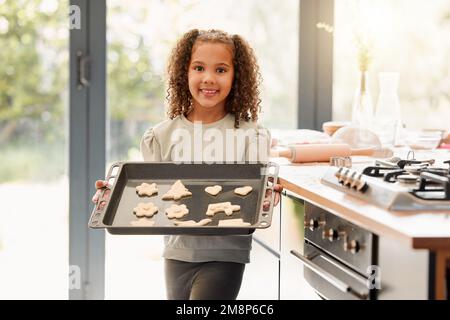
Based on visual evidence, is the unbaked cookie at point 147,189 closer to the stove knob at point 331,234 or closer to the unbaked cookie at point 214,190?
the unbaked cookie at point 214,190

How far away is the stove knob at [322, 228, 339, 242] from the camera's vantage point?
1633mm

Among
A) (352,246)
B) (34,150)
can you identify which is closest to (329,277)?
(352,246)

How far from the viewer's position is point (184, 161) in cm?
208

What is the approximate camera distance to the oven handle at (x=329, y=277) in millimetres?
1514

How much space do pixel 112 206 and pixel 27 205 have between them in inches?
57.7

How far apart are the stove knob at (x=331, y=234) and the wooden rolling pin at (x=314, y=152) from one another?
61 centimetres

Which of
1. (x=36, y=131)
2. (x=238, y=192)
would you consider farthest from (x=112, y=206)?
(x=36, y=131)

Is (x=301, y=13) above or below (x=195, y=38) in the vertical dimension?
above

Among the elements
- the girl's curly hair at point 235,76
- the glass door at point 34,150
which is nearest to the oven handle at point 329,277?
the girl's curly hair at point 235,76

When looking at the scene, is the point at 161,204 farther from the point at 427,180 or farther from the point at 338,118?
the point at 338,118

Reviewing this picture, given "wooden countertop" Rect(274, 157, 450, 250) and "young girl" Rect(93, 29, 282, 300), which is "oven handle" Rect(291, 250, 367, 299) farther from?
"young girl" Rect(93, 29, 282, 300)

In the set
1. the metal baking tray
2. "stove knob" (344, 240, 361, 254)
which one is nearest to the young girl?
the metal baking tray

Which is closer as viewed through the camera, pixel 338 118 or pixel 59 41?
pixel 59 41

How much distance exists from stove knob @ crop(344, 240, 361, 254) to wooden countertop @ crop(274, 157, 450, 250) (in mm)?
54
